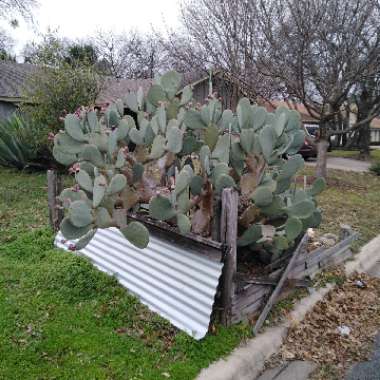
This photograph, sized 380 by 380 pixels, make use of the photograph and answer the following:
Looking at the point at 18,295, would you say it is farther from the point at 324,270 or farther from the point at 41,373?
the point at 324,270

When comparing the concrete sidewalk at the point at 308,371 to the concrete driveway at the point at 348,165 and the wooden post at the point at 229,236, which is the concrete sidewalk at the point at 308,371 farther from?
the concrete driveway at the point at 348,165

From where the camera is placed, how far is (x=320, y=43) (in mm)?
8906

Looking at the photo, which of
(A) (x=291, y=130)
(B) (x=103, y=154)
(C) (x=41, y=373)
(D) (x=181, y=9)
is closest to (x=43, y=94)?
(D) (x=181, y=9)

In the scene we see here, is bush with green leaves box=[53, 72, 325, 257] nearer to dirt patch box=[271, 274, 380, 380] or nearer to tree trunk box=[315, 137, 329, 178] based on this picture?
dirt patch box=[271, 274, 380, 380]

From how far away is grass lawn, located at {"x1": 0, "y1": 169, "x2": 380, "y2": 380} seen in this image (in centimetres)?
258

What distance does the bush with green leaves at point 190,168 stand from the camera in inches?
117

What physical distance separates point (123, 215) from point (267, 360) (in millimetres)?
1594

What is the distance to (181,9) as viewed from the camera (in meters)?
11.3

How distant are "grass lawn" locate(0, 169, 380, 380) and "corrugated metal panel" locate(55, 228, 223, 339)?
0.31 feet

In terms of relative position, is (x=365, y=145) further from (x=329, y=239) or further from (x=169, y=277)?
(x=169, y=277)

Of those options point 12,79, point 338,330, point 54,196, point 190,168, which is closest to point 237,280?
point 190,168

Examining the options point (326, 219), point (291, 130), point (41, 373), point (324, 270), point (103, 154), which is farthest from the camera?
point (326, 219)

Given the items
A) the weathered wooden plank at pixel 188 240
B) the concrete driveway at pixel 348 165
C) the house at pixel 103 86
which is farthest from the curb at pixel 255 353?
the concrete driveway at pixel 348 165

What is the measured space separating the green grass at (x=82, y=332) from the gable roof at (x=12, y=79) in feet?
35.5
